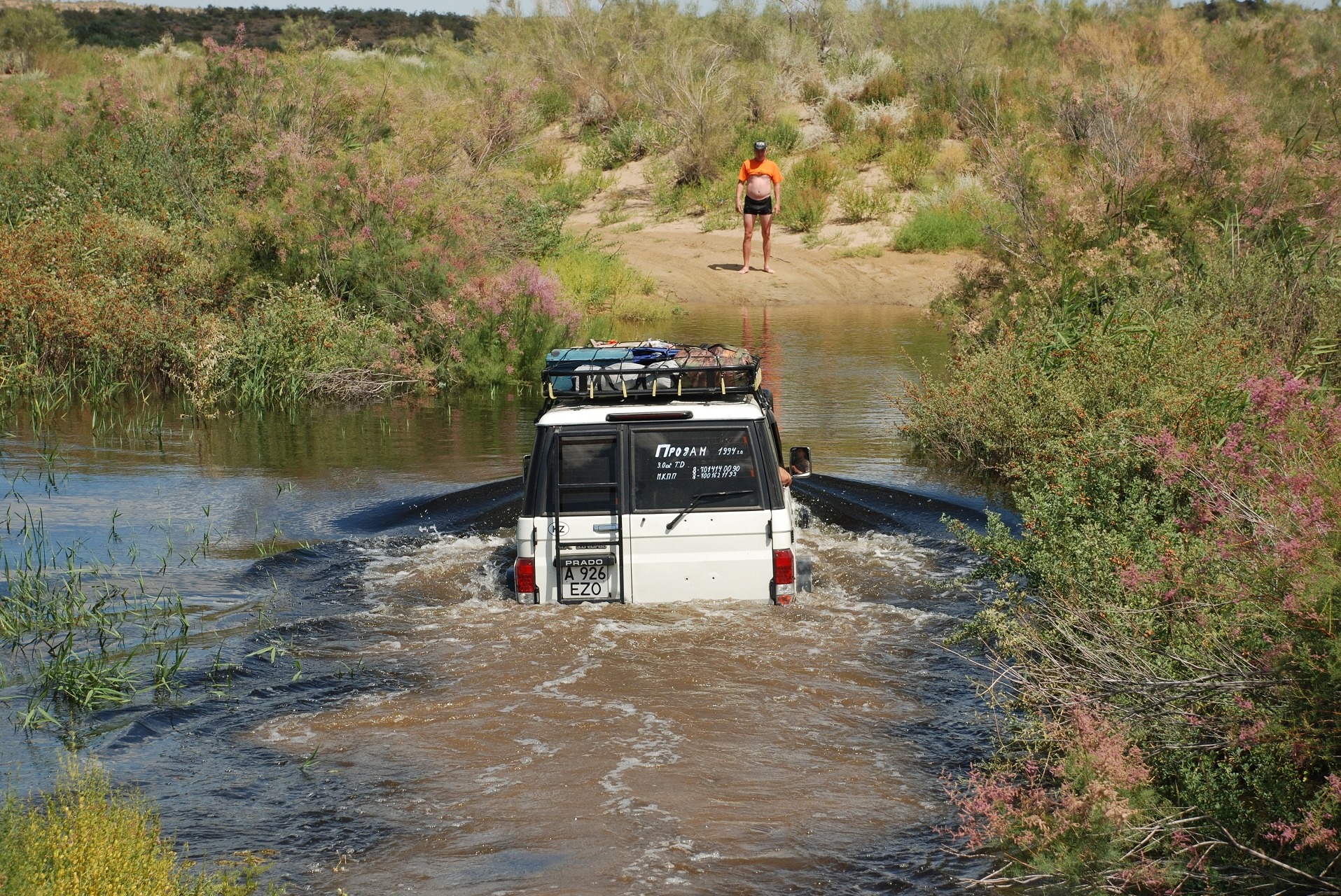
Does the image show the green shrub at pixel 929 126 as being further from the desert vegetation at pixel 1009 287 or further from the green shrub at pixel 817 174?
the green shrub at pixel 817 174

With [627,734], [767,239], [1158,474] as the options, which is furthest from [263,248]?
[1158,474]

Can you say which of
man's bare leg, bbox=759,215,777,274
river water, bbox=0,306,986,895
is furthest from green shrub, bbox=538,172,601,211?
river water, bbox=0,306,986,895

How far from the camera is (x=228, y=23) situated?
3078 inches

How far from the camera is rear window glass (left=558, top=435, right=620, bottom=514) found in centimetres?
816

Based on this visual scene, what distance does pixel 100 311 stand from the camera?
1686cm

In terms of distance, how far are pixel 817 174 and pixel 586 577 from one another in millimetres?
22781

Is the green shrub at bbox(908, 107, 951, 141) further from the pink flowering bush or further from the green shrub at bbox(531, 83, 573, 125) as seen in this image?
the pink flowering bush

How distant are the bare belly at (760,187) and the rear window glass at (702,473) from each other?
1718 centimetres

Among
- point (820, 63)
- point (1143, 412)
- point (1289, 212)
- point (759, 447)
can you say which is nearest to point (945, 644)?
point (759, 447)

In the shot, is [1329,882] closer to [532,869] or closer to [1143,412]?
[532,869]

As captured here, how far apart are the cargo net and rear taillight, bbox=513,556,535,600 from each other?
1.03 metres

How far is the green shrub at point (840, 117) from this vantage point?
1262 inches

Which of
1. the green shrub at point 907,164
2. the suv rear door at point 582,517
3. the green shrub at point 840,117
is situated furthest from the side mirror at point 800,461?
the green shrub at point 840,117

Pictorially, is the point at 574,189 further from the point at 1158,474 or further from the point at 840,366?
the point at 1158,474
